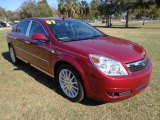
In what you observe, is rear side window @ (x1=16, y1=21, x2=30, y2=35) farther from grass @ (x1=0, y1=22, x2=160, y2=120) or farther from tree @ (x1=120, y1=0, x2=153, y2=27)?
tree @ (x1=120, y1=0, x2=153, y2=27)

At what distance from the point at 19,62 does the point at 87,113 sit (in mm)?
4304

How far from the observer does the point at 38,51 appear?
17.2 feet

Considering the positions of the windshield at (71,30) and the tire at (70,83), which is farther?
the windshield at (71,30)

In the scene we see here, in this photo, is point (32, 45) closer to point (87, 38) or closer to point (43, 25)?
point (43, 25)

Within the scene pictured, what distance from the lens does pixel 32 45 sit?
552cm

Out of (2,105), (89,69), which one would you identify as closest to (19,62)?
(2,105)

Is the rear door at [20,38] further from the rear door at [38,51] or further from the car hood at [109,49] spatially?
the car hood at [109,49]

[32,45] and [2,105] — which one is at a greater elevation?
[32,45]

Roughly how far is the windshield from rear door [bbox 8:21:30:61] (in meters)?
1.20

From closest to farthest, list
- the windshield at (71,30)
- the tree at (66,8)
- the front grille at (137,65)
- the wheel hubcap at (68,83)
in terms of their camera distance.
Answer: the front grille at (137,65)
the wheel hubcap at (68,83)
the windshield at (71,30)
the tree at (66,8)

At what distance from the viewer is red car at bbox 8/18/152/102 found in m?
3.69

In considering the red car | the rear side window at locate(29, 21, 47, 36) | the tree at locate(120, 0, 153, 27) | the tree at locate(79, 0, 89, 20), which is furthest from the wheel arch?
the tree at locate(79, 0, 89, 20)

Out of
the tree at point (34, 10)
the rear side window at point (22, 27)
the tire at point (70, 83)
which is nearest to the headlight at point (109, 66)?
the tire at point (70, 83)

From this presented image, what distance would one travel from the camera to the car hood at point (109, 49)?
12.7 feet
